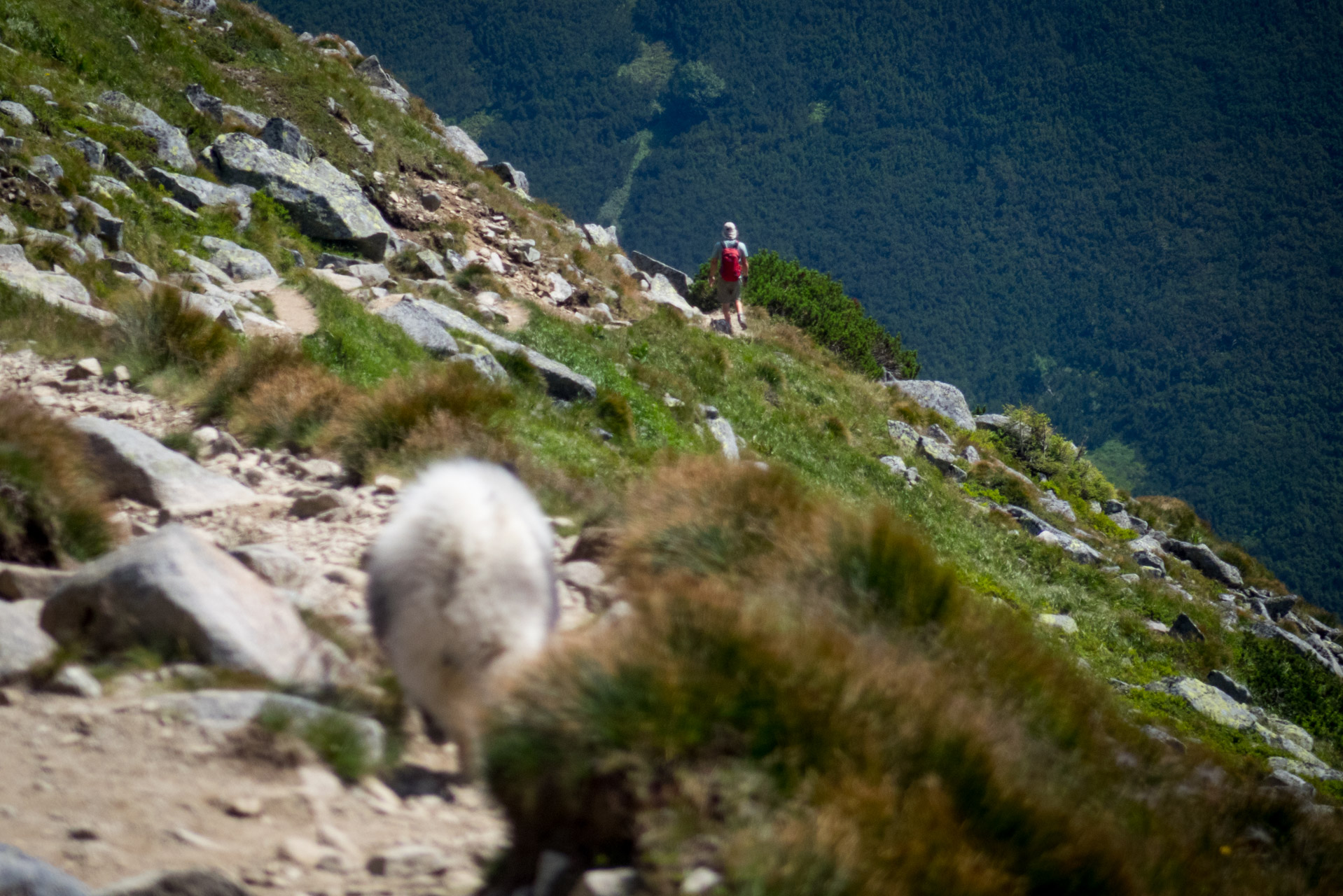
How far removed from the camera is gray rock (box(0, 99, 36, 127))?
1196cm

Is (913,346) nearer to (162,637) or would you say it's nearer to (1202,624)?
(1202,624)

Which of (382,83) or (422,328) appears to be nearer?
(422,328)

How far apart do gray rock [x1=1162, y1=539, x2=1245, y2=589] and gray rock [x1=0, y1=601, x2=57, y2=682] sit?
1165 inches

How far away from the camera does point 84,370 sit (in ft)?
26.4

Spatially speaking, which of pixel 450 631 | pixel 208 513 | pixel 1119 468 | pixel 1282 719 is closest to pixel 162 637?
pixel 450 631

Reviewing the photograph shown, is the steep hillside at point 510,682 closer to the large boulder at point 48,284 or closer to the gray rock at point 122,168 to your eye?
the large boulder at point 48,284

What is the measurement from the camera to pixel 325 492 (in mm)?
6305

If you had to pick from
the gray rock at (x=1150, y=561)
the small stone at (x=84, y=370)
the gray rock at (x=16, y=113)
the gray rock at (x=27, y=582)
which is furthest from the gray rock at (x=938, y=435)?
the gray rock at (x=27, y=582)

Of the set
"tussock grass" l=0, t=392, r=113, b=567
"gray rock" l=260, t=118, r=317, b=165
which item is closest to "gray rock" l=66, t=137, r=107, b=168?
"gray rock" l=260, t=118, r=317, b=165

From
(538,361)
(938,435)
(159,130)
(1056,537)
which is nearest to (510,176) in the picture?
(159,130)

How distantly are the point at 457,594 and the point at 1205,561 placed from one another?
97.0 ft

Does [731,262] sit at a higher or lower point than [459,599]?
higher

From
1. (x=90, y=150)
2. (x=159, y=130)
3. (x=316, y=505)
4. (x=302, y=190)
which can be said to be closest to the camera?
(x=316, y=505)

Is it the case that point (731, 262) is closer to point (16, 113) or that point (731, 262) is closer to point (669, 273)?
point (669, 273)
